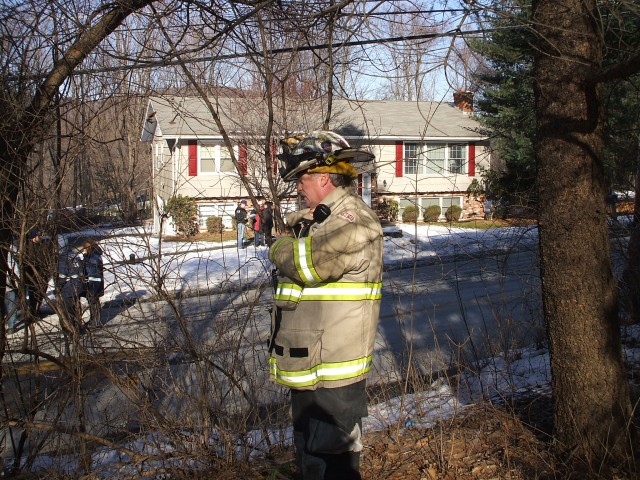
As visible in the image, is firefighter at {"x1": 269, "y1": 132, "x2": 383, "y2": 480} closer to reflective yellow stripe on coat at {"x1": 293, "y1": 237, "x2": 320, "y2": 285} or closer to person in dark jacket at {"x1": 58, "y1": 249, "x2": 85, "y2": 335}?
reflective yellow stripe on coat at {"x1": 293, "y1": 237, "x2": 320, "y2": 285}

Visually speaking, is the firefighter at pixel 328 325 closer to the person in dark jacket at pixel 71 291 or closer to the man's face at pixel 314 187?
the man's face at pixel 314 187

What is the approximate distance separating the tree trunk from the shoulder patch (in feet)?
4.63

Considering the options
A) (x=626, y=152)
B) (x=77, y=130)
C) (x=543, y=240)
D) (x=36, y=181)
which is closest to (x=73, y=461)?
(x=36, y=181)

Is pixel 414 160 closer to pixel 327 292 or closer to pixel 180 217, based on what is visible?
pixel 327 292

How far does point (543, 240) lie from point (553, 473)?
4.35 ft

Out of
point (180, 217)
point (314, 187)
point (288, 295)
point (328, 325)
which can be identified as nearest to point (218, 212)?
point (180, 217)

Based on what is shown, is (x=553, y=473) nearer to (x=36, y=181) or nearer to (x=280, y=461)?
(x=280, y=461)

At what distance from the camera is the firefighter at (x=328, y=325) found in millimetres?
2822

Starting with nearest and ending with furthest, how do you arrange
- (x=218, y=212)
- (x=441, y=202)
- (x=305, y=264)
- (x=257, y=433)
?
(x=305, y=264)
(x=257, y=433)
(x=218, y=212)
(x=441, y=202)

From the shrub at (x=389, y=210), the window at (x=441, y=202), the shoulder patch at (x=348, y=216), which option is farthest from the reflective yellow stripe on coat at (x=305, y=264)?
the window at (x=441, y=202)

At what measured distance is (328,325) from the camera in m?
2.84

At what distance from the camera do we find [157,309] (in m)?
4.16

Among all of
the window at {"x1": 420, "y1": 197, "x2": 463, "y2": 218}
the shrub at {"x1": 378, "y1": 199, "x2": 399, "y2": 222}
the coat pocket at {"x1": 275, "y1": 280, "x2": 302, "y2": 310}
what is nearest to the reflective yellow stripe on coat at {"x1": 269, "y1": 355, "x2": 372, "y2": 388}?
the coat pocket at {"x1": 275, "y1": 280, "x2": 302, "y2": 310}

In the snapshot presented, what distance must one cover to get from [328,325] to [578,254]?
64.0 inches
